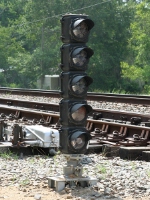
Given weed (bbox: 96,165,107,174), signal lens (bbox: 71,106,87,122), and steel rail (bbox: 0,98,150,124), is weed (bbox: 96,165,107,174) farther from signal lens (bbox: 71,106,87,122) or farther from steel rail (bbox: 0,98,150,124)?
steel rail (bbox: 0,98,150,124)

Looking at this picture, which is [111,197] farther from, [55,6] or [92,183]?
[55,6]

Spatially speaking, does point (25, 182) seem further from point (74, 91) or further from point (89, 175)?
point (74, 91)

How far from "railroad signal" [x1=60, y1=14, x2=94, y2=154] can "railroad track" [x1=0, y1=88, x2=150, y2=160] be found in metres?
3.30

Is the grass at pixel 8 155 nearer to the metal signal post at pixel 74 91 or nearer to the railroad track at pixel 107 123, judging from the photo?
the railroad track at pixel 107 123

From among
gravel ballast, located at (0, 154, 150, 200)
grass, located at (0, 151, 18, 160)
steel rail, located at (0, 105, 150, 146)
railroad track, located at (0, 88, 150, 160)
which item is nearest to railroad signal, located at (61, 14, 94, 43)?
gravel ballast, located at (0, 154, 150, 200)

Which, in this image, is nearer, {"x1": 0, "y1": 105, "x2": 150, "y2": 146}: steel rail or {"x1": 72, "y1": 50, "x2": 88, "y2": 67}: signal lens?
{"x1": 72, "y1": 50, "x2": 88, "y2": 67}: signal lens

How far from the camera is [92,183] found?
20.9ft

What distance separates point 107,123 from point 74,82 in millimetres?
5376

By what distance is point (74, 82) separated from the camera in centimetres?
627

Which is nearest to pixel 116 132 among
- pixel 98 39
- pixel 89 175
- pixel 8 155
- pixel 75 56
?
→ pixel 8 155

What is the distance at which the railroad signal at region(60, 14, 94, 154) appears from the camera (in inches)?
248

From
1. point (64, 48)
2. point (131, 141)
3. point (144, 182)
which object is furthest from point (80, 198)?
point (131, 141)

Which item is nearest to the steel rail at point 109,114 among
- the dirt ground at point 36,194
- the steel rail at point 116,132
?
the steel rail at point 116,132

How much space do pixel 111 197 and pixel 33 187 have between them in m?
0.94
